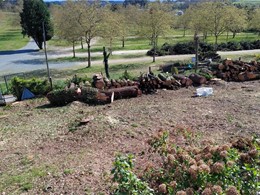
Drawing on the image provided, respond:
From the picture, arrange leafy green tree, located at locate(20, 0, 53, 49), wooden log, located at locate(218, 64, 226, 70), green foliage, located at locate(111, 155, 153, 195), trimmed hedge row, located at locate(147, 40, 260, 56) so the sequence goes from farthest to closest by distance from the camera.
Answer: leafy green tree, located at locate(20, 0, 53, 49)
trimmed hedge row, located at locate(147, 40, 260, 56)
wooden log, located at locate(218, 64, 226, 70)
green foliage, located at locate(111, 155, 153, 195)

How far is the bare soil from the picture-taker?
4980 millimetres

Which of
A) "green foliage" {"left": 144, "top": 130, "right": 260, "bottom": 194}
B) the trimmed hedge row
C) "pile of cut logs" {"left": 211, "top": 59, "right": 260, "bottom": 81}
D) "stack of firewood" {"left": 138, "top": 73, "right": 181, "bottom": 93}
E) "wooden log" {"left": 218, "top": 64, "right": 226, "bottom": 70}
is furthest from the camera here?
the trimmed hedge row

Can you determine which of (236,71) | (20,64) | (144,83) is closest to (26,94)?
(144,83)

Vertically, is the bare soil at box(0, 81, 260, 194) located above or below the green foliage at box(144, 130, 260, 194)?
below

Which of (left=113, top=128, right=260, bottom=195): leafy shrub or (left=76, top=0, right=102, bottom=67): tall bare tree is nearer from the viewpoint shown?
(left=113, top=128, right=260, bottom=195): leafy shrub

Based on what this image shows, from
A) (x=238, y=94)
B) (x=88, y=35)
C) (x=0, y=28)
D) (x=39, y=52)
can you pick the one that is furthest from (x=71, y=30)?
(x=0, y=28)

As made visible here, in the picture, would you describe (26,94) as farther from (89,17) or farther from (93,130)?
(89,17)

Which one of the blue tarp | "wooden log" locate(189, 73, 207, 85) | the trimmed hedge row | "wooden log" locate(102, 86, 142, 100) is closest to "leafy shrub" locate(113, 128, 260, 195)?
"wooden log" locate(102, 86, 142, 100)

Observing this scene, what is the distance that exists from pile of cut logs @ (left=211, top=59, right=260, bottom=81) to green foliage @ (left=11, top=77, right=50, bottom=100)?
686cm

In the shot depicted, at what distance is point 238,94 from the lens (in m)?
9.78

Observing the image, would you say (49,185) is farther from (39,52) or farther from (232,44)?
(39,52)

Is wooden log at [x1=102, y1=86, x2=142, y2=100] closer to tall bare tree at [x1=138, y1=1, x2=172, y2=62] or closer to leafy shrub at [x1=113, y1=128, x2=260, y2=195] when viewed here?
leafy shrub at [x1=113, y1=128, x2=260, y2=195]

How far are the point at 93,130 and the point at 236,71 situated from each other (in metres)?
7.49

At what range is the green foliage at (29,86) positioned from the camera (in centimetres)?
1081
